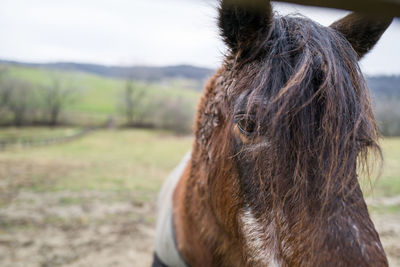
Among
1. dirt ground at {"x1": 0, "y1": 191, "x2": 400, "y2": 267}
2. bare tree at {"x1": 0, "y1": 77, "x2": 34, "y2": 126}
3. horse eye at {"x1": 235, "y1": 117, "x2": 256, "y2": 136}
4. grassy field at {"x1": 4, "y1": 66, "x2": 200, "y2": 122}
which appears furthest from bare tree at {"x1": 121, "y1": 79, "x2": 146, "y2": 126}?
horse eye at {"x1": 235, "y1": 117, "x2": 256, "y2": 136}

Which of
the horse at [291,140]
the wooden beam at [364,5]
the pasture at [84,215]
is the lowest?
the pasture at [84,215]

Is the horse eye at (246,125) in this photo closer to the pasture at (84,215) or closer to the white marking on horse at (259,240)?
the white marking on horse at (259,240)

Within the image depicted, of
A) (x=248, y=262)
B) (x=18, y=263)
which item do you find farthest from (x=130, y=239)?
(x=248, y=262)

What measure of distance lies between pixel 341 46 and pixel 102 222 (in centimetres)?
709

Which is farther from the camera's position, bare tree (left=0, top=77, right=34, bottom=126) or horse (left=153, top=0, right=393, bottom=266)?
bare tree (left=0, top=77, right=34, bottom=126)

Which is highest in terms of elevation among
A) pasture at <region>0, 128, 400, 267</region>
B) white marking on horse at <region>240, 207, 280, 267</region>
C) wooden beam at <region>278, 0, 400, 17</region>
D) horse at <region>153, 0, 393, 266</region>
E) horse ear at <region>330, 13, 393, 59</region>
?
horse ear at <region>330, 13, 393, 59</region>

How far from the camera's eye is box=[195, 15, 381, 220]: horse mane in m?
1.12

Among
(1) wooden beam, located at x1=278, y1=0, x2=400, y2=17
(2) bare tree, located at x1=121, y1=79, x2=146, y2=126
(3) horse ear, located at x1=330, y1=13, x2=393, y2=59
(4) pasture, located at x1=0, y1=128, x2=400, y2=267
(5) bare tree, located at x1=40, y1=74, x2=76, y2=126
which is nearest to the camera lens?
(1) wooden beam, located at x1=278, y1=0, x2=400, y2=17

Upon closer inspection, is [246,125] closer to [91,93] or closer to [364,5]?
[364,5]

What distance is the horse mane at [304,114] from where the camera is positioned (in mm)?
1115

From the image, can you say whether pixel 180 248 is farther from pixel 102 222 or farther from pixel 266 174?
pixel 102 222

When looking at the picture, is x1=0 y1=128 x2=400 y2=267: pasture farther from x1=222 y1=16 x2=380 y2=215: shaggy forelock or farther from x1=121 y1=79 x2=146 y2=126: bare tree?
x1=121 y1=79 x2=146 y2=126: bare tree

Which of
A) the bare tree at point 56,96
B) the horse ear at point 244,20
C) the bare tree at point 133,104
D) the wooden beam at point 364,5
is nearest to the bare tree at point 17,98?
the bare tree at point 56,96

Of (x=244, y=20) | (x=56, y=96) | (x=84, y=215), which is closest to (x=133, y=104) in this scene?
Result: (x=56, y=96)
